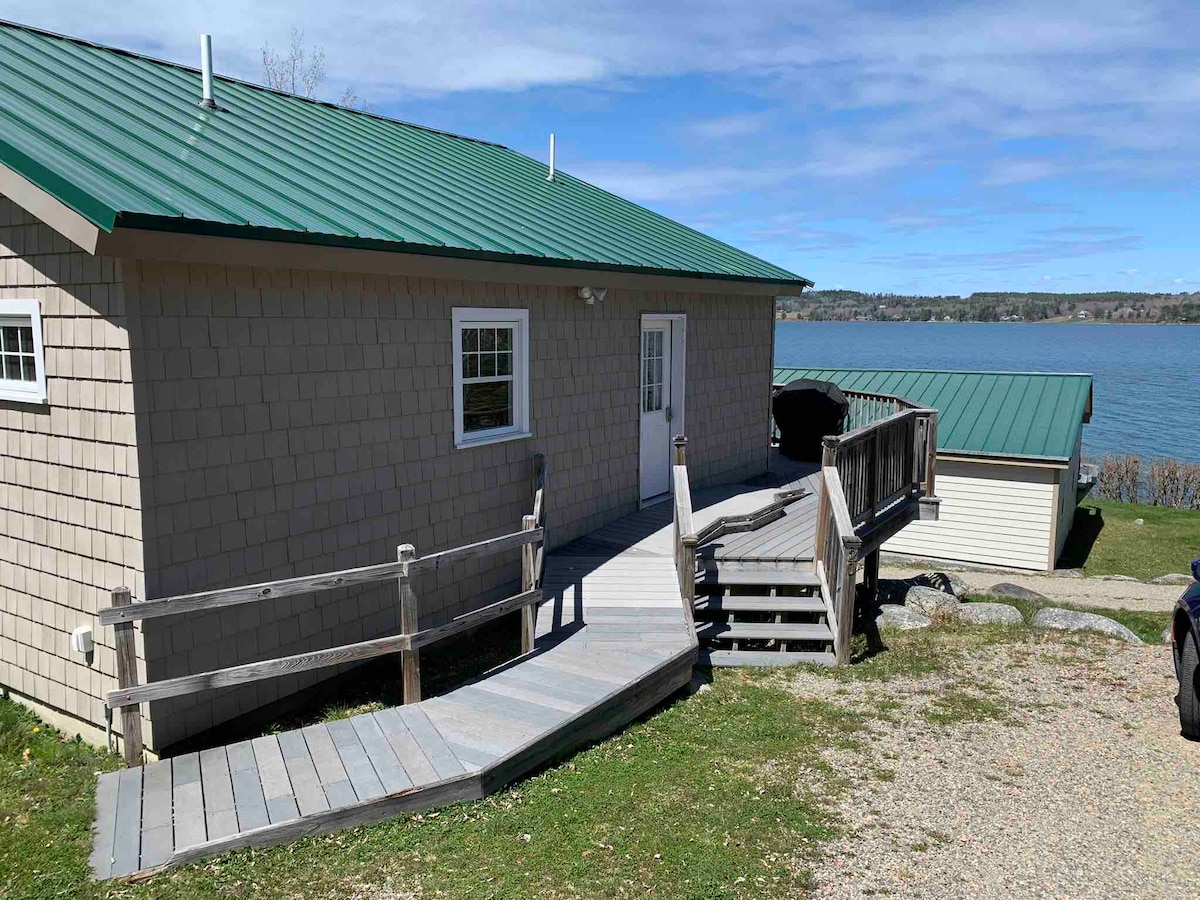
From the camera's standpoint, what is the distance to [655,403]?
36.6 feet

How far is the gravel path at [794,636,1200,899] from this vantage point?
15.7 feet

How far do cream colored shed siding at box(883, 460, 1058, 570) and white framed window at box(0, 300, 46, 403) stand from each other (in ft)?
55.5

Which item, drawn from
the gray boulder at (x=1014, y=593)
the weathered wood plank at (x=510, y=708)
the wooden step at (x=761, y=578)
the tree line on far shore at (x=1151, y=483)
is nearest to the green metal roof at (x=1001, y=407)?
the gray boulder at (x=1014, y=593)

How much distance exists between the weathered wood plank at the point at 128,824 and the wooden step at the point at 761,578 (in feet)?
16.8

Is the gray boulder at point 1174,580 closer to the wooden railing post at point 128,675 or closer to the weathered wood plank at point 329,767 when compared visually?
the weathered wood plank at point 329,767

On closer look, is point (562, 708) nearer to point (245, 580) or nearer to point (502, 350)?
point (245, 580)

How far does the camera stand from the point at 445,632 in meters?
6.22

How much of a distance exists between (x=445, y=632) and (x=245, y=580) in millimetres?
1435

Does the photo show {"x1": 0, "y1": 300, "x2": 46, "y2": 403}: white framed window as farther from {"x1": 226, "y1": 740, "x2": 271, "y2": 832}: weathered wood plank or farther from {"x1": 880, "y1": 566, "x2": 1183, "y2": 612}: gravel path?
{"x1": 880, "y1": 566, "x2": 1183, "y2": 612}: gravel path

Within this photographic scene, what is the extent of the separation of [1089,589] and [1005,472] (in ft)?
11.8

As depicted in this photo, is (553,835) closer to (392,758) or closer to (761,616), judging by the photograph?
(392,758)

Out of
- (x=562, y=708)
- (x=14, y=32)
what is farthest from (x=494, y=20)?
(x=562, y=708)

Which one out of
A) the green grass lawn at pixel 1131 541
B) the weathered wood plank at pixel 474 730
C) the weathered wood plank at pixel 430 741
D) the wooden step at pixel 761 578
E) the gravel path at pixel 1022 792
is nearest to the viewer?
the gravel path at pixel 1022 792

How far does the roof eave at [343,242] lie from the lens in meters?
5.15
